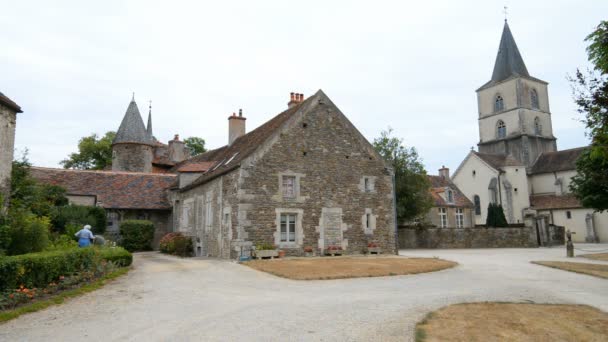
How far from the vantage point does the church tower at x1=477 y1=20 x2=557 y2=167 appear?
5100 centimetres

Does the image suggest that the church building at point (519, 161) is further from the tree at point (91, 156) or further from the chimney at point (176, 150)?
the tree at point (91, 156)

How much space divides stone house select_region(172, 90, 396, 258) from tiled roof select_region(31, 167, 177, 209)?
545 cm

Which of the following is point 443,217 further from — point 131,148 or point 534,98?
point 131,148

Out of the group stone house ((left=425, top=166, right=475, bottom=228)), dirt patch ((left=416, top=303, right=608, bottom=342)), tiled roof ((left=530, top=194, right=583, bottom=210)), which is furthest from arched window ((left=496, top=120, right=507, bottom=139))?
dirt patch ((left=416, top=303, right=608, bottom=342))

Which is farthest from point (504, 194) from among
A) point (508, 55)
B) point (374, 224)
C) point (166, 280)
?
point (166, 280)

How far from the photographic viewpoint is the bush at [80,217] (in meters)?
21.2

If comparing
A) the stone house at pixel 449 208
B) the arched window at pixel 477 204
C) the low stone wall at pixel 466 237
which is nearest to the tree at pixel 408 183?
the low stone wall at pixel 466 237

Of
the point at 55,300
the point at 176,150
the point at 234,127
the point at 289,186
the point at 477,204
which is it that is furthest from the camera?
the point at 477,204

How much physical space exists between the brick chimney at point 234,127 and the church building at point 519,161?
2414cm

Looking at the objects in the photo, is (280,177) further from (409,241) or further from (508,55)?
(508,55)

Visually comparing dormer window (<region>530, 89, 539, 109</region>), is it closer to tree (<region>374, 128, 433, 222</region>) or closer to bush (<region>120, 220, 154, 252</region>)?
tree (<region>374, 128, 433, 222</region>)

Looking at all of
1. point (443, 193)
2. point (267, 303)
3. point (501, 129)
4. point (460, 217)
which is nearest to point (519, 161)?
point (501, 129)

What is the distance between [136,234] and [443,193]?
1146 inches

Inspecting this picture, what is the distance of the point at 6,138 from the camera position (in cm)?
1648
